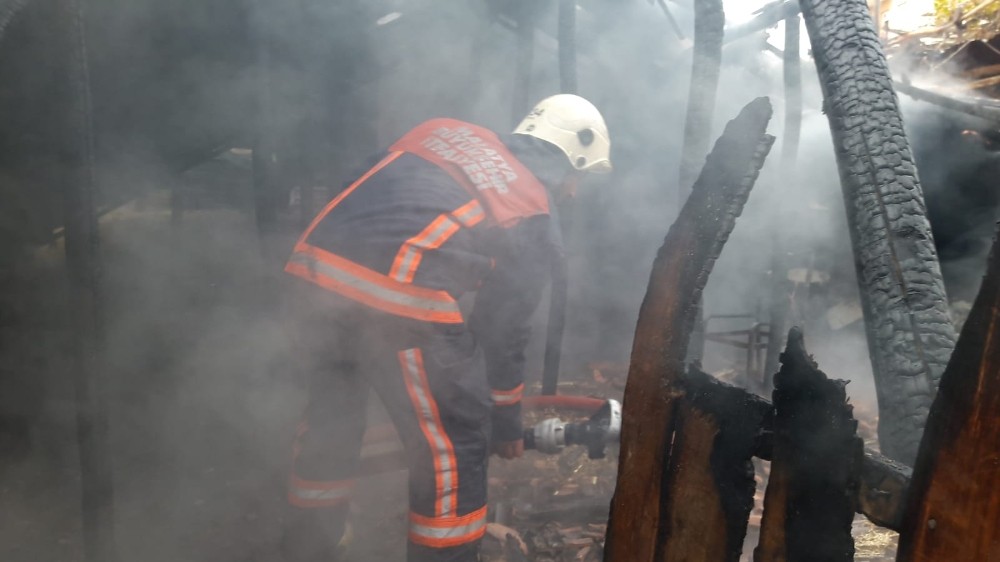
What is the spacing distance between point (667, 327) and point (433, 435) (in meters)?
1.86

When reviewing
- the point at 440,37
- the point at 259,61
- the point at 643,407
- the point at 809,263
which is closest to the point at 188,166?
the point at 259,61

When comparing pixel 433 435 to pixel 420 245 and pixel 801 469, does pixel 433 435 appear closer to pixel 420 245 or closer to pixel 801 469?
pixel 420 245

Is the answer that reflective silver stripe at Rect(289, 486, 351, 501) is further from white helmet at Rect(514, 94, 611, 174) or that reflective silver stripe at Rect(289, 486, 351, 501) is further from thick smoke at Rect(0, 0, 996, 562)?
white helmet at Rect(514, 94, 611, 174)

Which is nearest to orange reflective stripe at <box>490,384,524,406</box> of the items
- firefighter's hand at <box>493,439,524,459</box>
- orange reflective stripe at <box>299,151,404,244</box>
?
firefighter's hand at <box>493,439,524,459</box>

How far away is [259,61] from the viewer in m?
4.30

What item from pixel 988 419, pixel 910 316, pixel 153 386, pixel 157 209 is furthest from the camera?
pixel 157 209

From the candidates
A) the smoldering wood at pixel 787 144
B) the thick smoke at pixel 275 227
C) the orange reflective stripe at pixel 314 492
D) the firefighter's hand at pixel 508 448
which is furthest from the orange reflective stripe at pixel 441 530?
the smoldering wood at pixel 787 144

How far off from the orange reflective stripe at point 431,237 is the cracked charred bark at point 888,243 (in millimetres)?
1816

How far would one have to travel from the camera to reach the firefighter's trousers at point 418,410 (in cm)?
286

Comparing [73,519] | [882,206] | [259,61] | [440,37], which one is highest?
[440,37]

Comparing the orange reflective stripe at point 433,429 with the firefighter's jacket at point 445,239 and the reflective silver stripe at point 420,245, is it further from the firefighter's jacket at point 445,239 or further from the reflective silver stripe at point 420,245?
the reflective silver stripe at point 420,245

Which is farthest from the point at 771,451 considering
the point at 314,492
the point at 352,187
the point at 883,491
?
the point at 314,492

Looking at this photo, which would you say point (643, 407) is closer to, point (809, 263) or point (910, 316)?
point (910, 316)

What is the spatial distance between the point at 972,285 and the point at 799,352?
6320mm
